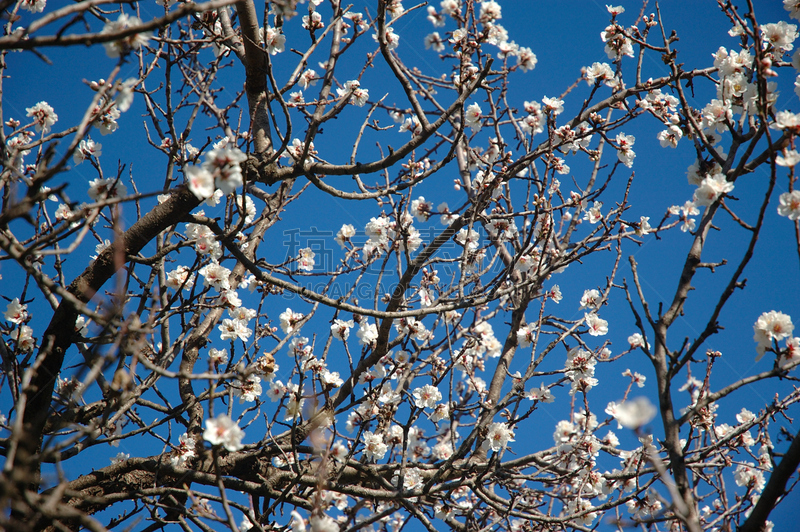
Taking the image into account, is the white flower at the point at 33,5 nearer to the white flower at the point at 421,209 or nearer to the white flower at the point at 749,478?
the white flower at the point at 421,209

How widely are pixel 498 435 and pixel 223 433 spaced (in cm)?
195

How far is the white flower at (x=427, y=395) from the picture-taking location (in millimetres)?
3594

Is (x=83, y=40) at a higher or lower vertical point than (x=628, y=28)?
lower

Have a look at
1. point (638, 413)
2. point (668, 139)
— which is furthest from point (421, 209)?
point (638, 413)

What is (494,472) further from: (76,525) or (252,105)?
(252,105)

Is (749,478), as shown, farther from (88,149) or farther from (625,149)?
(88,149)

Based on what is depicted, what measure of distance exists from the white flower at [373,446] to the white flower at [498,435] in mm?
770

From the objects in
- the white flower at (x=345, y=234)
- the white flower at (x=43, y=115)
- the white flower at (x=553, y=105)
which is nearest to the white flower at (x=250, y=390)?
the white flower at (x=345, y=234)

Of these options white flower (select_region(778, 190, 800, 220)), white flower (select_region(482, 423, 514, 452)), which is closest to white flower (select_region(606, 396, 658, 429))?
white flower (select_region(778, 190, 800, 220))

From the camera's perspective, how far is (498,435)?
3312mm

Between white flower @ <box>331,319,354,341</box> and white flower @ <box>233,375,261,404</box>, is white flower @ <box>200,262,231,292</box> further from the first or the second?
white flower @ <box>331,319,354,341</box>

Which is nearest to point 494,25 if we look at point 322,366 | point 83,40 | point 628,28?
point 628,28

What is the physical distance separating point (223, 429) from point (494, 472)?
162 cm

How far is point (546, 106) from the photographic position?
10.8 feet
